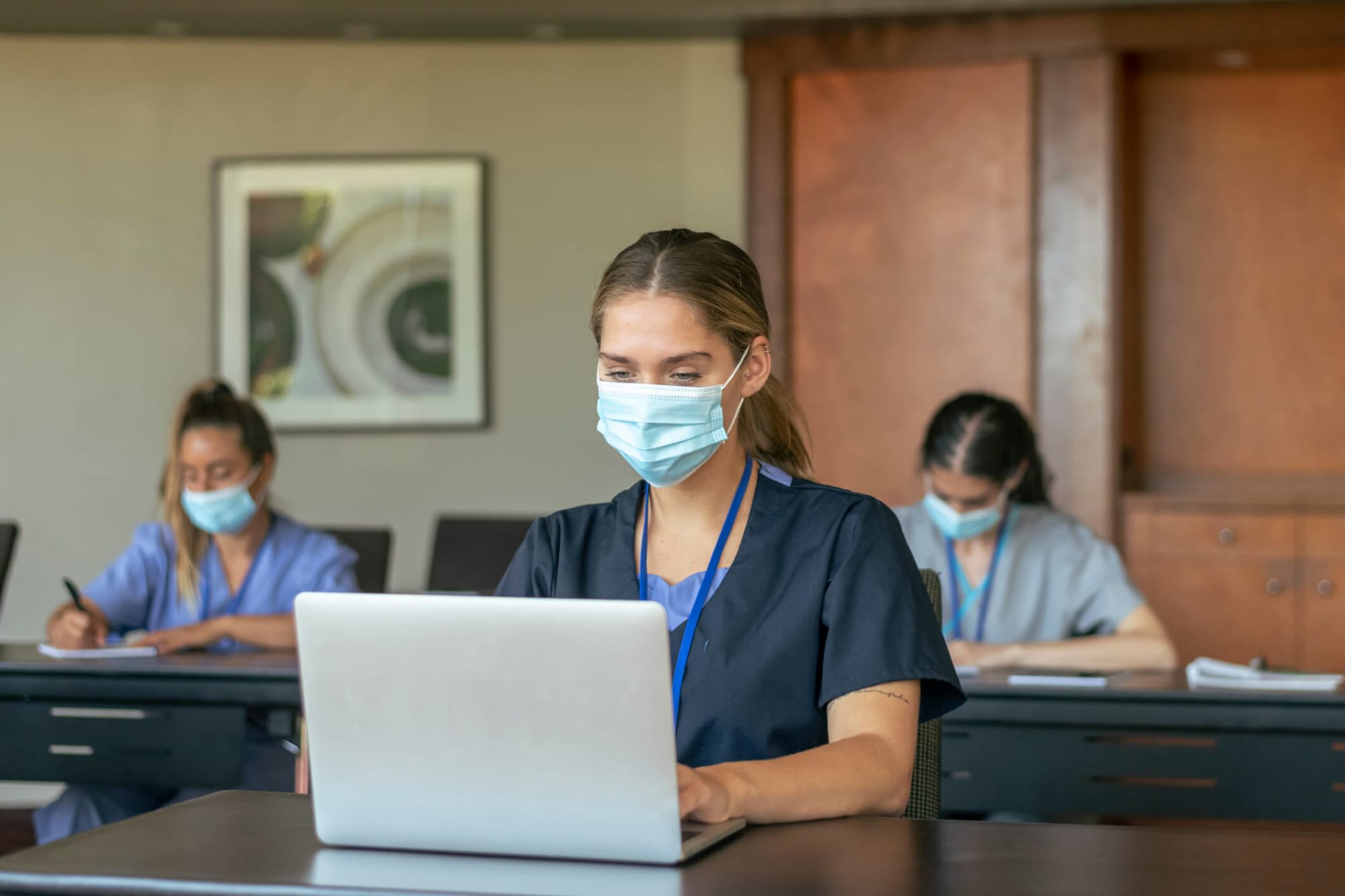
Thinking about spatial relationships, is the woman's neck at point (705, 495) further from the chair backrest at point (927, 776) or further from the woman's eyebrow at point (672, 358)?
the chair backrest at point (927, 776)

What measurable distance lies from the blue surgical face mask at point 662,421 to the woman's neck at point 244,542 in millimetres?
1833

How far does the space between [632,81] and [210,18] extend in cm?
132

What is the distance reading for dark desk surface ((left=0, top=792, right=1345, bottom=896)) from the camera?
3.83 ft

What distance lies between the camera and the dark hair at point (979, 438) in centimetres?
313

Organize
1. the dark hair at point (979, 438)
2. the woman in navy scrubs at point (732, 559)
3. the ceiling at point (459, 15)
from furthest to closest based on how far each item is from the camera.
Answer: the ceiling at point (459, 15), the dark hair at point (979, 438), the woman in navy scrubs at point (732, 559)

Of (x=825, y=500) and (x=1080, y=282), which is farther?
(x=1080, y=282)

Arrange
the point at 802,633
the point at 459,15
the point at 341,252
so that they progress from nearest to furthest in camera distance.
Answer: the point at 802,633 → the point at 459,15 → the point at 341,252

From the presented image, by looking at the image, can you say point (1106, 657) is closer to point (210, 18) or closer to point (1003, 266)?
point (1003, 266)

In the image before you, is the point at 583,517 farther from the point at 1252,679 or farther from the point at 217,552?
the point at 217,552

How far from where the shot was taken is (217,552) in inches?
131

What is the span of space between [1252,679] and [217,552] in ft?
7.05

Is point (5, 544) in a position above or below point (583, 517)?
below

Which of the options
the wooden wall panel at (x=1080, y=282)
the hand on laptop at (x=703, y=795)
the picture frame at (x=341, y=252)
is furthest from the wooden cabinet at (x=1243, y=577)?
the hand on laptop at (x=703, y=795)

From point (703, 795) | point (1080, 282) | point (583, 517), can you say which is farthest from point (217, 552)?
point (1080, 282)
